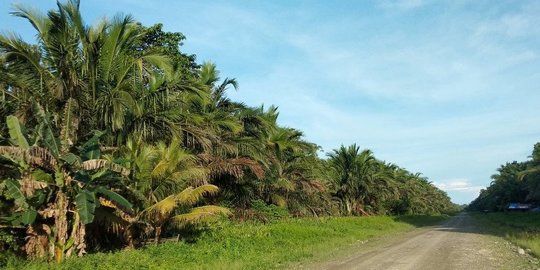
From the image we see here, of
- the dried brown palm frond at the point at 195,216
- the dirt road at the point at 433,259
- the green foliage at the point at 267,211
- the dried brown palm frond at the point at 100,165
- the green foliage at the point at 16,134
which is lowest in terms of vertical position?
the dirt road at the point at 433,259

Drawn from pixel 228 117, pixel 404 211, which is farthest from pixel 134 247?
pixel 404 211

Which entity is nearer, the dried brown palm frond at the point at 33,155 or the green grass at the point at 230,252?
the dried brown palm frond at the point at 33,155

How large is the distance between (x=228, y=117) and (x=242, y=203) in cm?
535

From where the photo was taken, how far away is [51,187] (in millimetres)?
12156

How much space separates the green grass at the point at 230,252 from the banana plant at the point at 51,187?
0.88 meters

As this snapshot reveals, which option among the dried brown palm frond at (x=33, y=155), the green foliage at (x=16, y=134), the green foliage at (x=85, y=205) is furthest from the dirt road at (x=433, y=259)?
the green foliage at (x=16, y=134)

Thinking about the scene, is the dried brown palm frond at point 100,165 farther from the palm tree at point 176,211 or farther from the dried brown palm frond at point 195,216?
the dried brown palm frond at point 195,216

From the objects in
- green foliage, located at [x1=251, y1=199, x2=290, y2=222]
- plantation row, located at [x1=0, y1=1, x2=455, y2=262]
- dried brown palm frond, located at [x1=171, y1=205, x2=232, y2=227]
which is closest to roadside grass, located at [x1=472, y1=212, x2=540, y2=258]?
dried brown palm frond, located at [x1=171, y1=205, x2=232, y2=227]

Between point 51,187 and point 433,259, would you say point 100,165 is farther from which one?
point 433,259

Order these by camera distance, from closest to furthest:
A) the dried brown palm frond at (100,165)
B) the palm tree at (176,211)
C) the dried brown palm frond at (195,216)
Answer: the dried brown palm frond at (100,165) → the palm tree at (176,211) → the dried brown palm frond at (195,216)

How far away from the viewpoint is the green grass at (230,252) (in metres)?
11.8

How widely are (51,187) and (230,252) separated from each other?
20.9 feet

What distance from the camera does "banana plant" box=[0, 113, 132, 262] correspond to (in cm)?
1126

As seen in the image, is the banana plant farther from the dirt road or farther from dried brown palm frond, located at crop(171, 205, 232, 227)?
the dirt road
